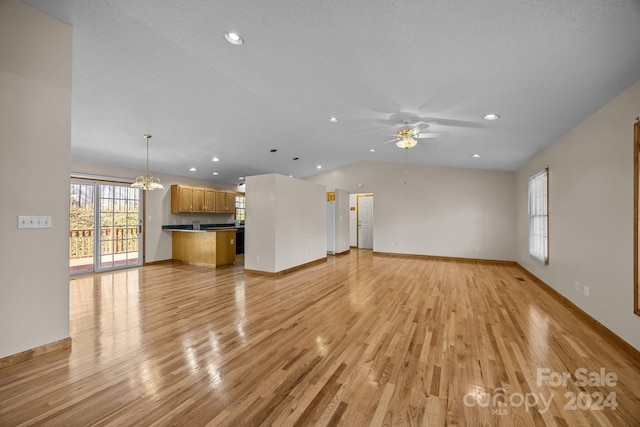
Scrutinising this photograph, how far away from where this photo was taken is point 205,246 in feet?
21.9

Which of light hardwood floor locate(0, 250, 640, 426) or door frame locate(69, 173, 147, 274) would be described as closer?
light hardwood floor locate(0, 250, 640, 426)

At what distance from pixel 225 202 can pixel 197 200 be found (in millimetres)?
1091

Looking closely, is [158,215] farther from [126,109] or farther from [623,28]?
[623,28]

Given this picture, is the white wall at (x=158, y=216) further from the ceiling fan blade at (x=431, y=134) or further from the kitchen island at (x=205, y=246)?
the ceiling fan blade at (x=431, y=134)

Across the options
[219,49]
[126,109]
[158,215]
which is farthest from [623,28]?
[158,215]

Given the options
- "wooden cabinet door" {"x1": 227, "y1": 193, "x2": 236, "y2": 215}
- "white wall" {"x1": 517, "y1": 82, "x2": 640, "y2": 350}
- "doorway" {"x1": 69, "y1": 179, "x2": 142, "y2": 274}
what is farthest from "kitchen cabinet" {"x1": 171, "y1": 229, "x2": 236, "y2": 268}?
"white wall" {"x1": 517, "y1": 82, "x2": 640, "y2": 350}

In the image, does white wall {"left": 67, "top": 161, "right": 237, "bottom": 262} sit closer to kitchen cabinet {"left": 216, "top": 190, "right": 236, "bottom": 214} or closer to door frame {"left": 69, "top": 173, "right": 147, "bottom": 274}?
door frame {"left": 69, "top": 173, "right": 147, "bottom": 274}

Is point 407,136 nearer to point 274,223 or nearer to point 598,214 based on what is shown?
point 598,214

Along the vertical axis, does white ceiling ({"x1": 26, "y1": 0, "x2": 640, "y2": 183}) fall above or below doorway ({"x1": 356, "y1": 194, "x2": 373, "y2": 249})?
above

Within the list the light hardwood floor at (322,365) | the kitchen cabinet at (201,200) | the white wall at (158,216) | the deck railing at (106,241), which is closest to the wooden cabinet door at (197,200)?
the kitchen cabinet at (201,200)

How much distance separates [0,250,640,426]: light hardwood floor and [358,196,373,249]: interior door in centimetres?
613

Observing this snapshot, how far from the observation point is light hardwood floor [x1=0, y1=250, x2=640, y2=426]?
1626 millimetres

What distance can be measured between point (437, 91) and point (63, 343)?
454 cm

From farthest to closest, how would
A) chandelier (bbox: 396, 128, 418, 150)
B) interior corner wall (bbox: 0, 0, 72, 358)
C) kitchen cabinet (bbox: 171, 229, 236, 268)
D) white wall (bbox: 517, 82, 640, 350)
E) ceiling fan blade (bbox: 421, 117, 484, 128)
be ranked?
kitchen cabinet (bbox: 171, 229, 236, 268), chandelier (bbox: 396, 128, 418, 150), ceiling fan blade (bbox: 421, 117, 484, 128), white wall (bbox: 517, 82, 640, 350), interior corner wall (bbox: 0, 0, 72, 358)
